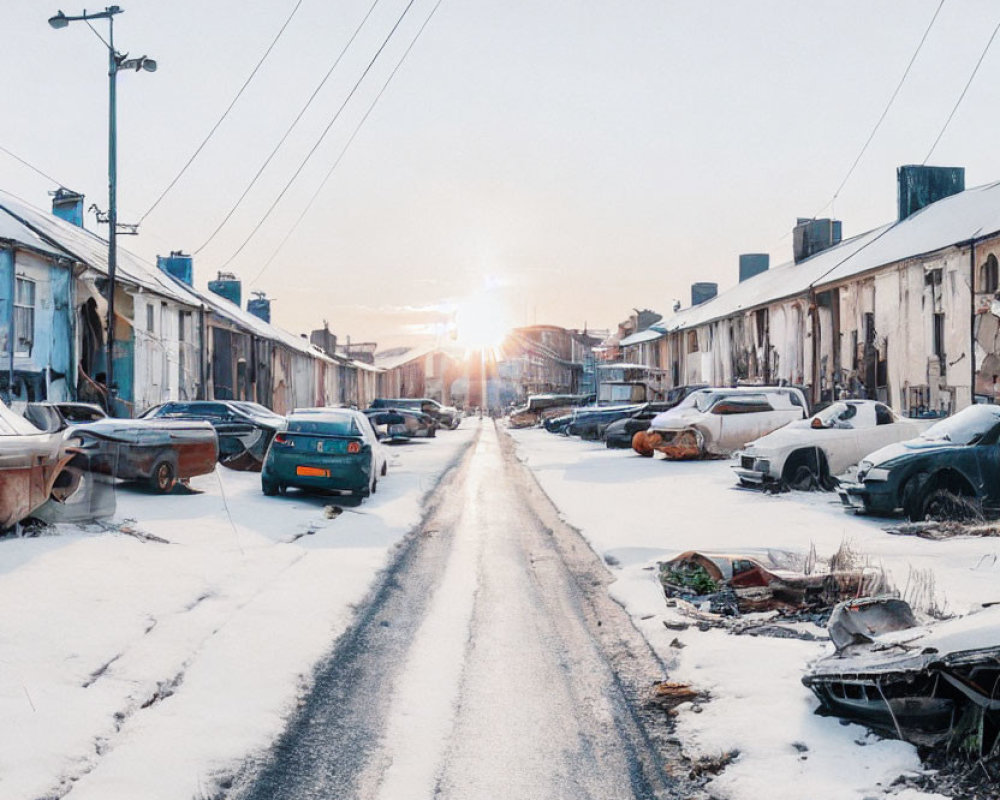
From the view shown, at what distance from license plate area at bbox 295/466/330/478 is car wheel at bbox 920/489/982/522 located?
8621 mm

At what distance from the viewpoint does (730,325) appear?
3738cm

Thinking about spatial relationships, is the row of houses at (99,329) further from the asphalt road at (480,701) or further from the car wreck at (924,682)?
the car wreck at (924,682)

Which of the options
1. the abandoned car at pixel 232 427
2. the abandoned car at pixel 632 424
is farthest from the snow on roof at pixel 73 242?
the abandoned car at pixel 632 424

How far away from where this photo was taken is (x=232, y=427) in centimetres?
1789

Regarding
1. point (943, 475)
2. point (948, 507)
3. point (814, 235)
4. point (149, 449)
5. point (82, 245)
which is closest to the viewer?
point (948, 507)

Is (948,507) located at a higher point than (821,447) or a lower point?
lower

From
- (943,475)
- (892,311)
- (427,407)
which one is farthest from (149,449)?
(427,407)

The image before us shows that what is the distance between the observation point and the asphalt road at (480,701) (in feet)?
13.0

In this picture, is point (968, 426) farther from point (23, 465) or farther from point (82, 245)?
point (82, 245)

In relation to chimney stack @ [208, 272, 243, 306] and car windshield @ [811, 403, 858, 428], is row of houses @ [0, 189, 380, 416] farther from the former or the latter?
car windshield @ [811, 403, 858, 428]

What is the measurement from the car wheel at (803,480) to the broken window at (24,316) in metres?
16.1

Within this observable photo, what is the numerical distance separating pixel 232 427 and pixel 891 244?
19.3 meters

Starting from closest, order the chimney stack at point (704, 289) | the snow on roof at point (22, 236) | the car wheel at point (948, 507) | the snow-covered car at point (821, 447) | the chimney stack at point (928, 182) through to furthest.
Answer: the car wheel at point (948, 507) → the snow-covered car at point (821, 447) → the snow on roof at point (22, 236) → the chimney stack at point (928, 182) → the chimney stack at point (704, 289)

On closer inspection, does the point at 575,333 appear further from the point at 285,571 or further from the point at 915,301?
the point at 285,571
